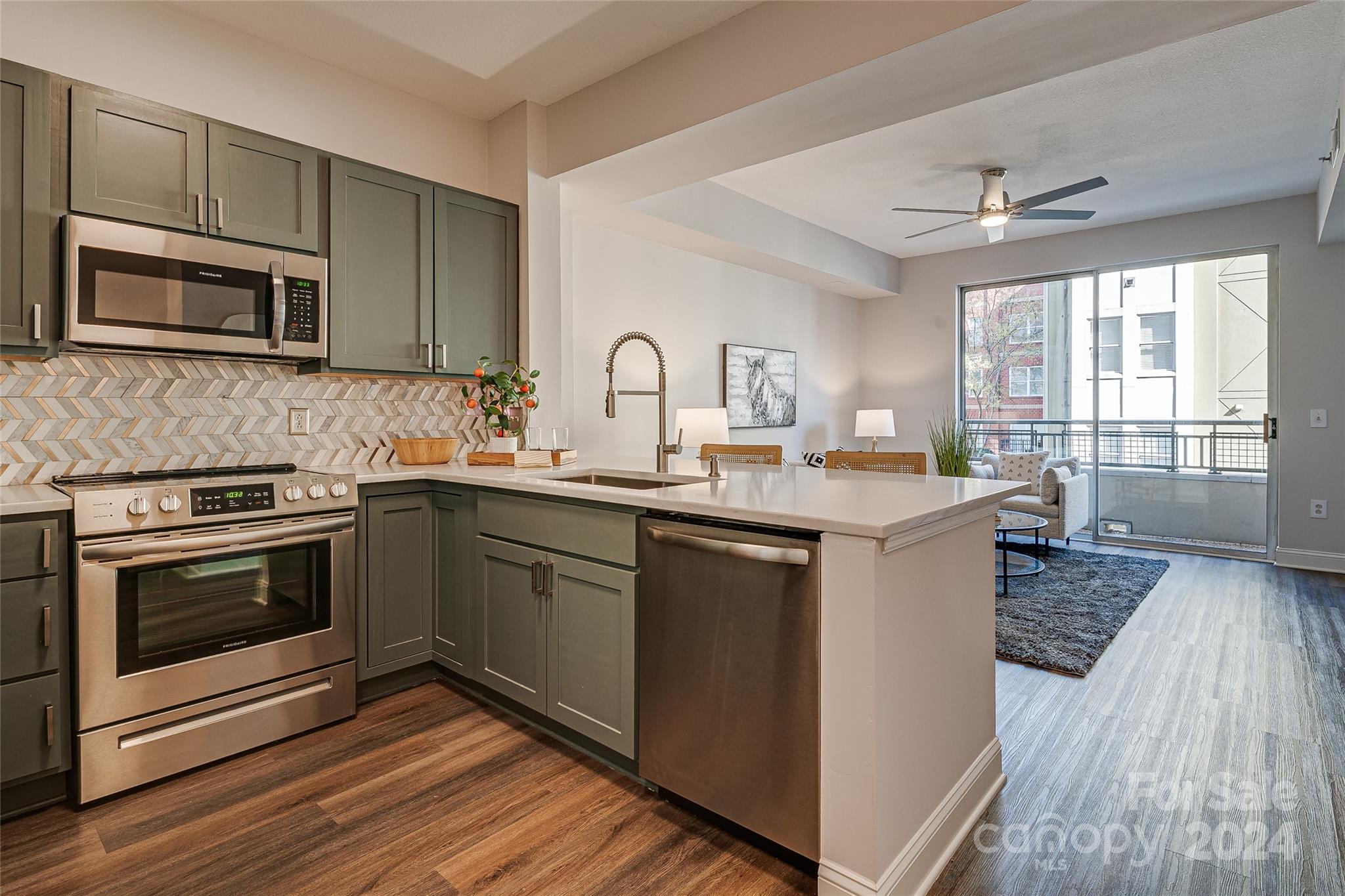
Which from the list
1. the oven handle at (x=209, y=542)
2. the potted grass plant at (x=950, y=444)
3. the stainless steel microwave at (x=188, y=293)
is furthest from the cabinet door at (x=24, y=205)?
the potted grass plant at (x=950, y=444)

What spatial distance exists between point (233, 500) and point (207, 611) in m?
0.37

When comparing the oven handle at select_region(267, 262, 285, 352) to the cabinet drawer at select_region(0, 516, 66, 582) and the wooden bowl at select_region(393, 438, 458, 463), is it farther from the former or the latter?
the cabinet drawer at select_region(0, 516, 66, 582)

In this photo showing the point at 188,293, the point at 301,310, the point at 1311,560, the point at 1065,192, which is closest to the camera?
the point at 188,293

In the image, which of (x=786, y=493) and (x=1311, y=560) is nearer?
(x=786, y=493)

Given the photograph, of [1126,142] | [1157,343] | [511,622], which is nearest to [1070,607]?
[1126,142]

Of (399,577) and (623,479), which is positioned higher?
(623,479)

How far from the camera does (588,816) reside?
1874 mm

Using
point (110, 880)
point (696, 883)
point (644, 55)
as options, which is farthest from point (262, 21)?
point (696, 883)

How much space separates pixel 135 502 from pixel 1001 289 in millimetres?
6651

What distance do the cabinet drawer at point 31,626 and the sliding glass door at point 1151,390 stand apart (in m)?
6.61

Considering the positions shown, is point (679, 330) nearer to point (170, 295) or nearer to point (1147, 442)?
point (170, 295)

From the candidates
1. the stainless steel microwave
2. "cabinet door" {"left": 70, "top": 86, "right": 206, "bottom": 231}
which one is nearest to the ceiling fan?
the stainless steel microwave

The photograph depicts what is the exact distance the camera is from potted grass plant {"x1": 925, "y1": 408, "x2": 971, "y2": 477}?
508 centimetres

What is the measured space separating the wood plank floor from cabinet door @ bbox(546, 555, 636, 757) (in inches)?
6.8
